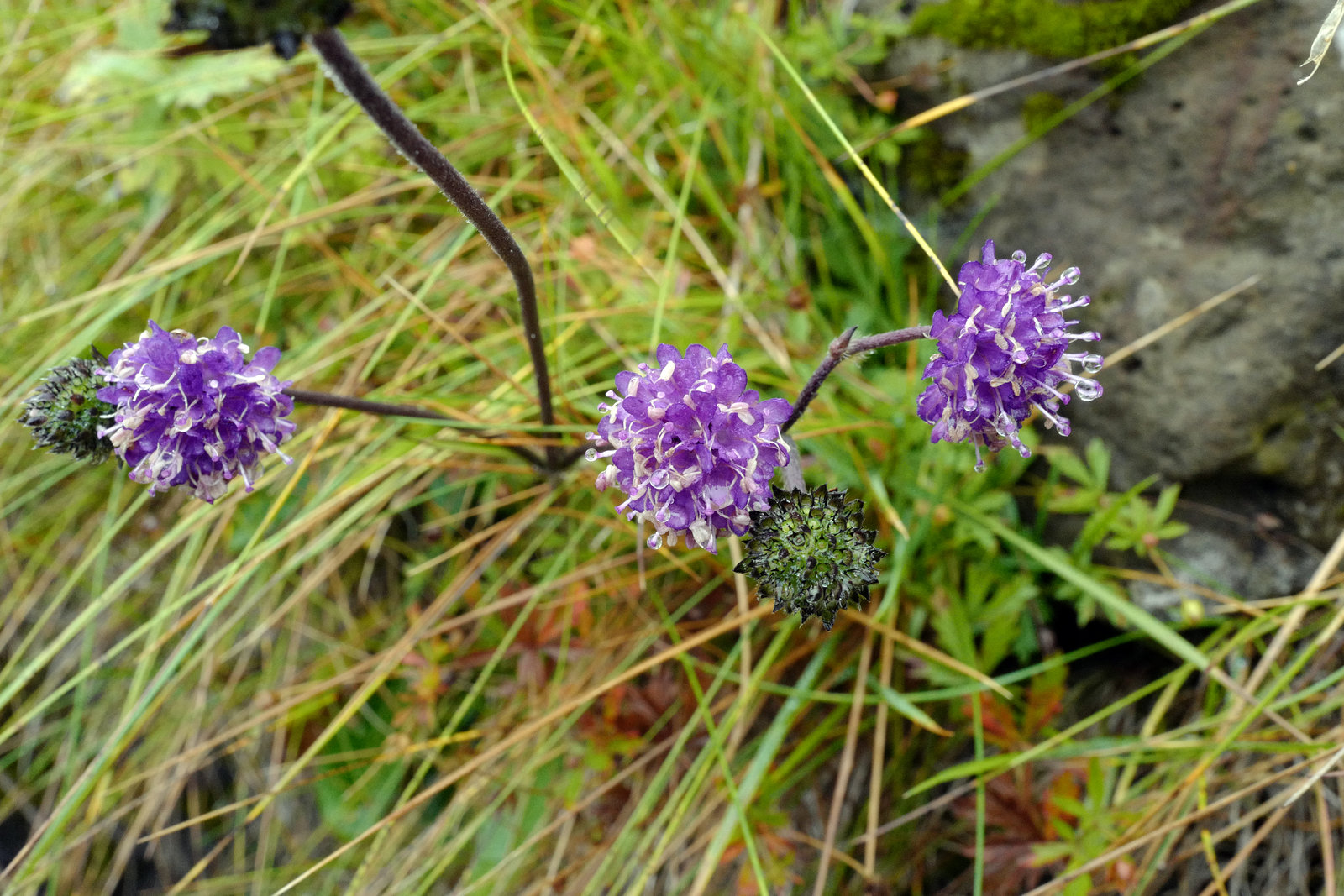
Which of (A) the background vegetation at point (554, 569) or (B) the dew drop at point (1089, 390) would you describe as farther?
(A) the background vegetation at point (554, 569)

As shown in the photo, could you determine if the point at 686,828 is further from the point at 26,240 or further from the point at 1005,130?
the point at 26,240

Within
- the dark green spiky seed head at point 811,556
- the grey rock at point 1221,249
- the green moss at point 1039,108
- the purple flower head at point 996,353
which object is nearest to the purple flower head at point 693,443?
the dark green spiky seed head at point 811,556

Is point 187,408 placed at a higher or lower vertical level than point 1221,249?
higher

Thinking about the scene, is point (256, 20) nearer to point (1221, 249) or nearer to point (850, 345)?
point (850, 345)

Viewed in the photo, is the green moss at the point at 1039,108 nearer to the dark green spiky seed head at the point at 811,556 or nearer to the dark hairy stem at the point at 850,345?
the dark hairy stem at the point at 850,345

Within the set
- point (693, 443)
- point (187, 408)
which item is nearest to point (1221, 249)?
point (693, 443)

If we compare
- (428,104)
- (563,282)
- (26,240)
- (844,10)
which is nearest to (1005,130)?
(844,10)
